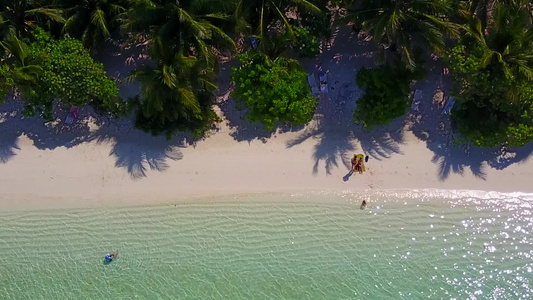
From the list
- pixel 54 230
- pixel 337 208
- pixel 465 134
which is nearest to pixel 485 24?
pixel 465 134

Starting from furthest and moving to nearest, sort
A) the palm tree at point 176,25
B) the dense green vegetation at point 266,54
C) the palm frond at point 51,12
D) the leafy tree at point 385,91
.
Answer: the leafy tree at point 385,91 → the palm frond at point 51,12 → the dense green vegetation at point 266,54 → the palm tree at point 176,25

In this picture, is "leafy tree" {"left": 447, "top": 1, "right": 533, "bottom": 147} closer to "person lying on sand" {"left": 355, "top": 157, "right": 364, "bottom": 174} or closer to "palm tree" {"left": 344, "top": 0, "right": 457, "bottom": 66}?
"palm tree" {"left": 344, "top": 0, "right": 457, "bottom": 66}

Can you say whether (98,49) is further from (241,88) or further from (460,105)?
(460,105)

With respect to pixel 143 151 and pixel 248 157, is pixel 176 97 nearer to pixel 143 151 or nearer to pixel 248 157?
pixel 143 151

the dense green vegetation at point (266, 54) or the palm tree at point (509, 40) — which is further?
the dense green vegetation at point (266, 54)

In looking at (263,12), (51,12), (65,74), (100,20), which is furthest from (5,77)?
(263,12)

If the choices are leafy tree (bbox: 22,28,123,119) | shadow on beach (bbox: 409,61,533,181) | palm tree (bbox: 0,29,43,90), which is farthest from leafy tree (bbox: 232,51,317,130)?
palm tree (bbox: 0,29,43,90)

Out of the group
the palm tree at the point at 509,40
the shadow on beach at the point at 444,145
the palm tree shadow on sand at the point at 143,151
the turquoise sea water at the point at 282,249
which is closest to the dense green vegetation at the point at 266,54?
the palm tree at the point at 509,40

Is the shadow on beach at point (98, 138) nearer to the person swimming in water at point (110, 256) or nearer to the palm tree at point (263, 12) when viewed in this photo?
the person swimming in water at point (110, 256)
